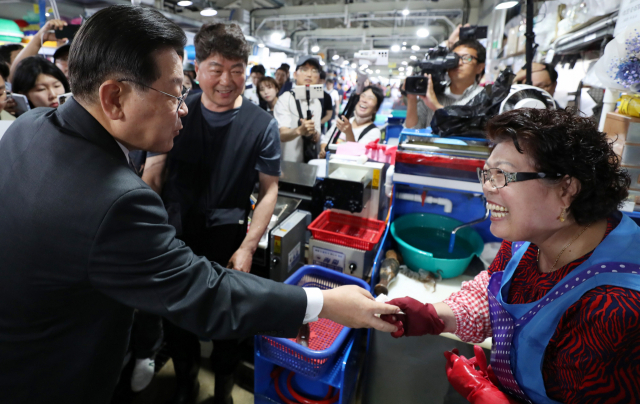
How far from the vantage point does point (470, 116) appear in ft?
7.07

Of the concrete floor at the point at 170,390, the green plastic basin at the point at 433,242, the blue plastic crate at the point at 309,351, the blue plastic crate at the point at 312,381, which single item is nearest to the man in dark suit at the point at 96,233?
the blue plastic crate at the point at 309,351

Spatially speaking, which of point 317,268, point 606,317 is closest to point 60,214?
point 317,268

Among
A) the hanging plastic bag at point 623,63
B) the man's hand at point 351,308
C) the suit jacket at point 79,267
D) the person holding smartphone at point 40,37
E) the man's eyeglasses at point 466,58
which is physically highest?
the person holding smartphone at point 40,37

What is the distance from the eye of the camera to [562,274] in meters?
1.13

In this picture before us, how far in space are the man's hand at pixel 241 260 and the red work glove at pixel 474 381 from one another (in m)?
1.07

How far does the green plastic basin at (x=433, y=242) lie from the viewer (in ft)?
6.94

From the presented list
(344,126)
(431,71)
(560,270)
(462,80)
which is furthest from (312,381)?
(344,126)

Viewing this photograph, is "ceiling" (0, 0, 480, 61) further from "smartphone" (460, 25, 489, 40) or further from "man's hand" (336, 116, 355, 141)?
"smartphone" (460, 25, 489, 40)

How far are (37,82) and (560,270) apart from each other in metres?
3.56

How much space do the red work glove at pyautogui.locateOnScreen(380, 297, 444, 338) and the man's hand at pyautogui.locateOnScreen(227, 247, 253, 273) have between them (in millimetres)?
783

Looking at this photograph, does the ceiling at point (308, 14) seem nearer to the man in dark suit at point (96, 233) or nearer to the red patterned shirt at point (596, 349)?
the man in dark suit at point (96, 233)

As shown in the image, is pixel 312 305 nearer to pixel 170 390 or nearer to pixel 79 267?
pixel 79 267

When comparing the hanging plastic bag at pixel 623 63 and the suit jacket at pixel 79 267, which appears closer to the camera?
the suit jacket at pixel 79 267

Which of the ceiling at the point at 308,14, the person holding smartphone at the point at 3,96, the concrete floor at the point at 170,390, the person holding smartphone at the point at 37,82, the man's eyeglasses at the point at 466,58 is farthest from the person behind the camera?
the ceiling at the point at 308,14
